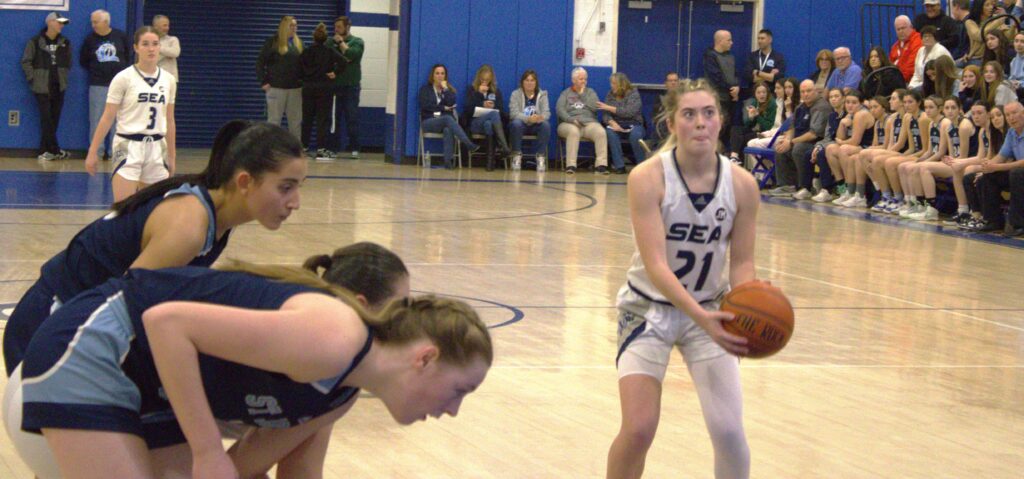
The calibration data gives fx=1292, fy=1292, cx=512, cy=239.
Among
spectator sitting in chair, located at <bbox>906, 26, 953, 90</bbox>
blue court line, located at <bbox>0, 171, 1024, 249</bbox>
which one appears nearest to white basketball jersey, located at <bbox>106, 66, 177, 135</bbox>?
blue court line, located at <bbox>0, 171, 1024, 249</bbox>

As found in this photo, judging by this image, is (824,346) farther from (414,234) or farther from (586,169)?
(586,169)

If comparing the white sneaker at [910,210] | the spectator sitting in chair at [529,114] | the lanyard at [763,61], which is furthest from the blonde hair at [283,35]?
the white sneaker at [910,210]

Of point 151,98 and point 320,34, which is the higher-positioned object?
point 320,34

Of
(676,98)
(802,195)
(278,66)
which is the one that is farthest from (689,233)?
(278,66)

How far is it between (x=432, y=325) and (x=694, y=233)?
1.68 metres

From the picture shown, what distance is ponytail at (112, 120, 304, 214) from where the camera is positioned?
3.34 meters

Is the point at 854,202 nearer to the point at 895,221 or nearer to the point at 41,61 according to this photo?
the point at 895,221

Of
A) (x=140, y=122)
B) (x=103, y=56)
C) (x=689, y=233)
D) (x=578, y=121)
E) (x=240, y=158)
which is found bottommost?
(x=689, y=233)

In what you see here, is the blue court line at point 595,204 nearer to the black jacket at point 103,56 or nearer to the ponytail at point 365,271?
the black jacket at point 103,56

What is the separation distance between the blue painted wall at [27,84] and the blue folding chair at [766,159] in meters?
8.75

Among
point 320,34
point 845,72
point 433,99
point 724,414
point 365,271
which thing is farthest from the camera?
point 320,34

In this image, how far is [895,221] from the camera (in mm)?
13680

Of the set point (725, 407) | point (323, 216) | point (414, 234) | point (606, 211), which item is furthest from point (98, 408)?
point (606, 211)

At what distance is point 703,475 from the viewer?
15.0 ft
